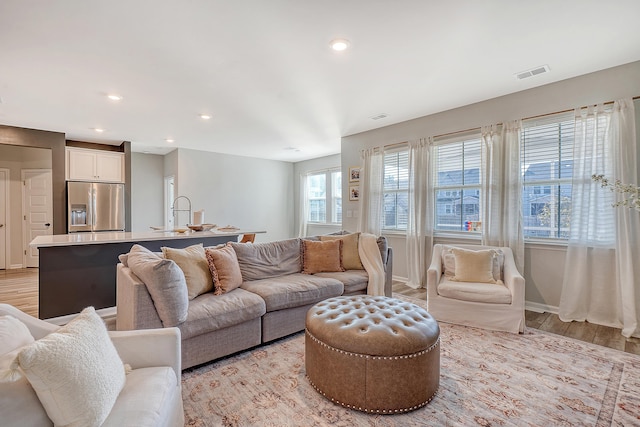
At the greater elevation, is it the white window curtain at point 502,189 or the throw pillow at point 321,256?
the white window curtain at point 502,189

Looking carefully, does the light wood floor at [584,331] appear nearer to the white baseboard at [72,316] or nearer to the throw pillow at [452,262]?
the throw pillow at [452,262]

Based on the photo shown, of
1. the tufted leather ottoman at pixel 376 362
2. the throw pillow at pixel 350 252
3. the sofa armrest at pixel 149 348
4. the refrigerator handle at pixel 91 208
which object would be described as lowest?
the tufted leather ottoman at pixel 376 362

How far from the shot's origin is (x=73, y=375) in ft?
3.29

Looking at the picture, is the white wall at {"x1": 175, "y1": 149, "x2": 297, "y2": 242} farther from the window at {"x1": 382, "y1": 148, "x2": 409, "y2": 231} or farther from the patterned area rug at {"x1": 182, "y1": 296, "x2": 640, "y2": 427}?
the patterned area rug at {"x1": 182, "y1": 296, "x2": 640, "y2": 427}

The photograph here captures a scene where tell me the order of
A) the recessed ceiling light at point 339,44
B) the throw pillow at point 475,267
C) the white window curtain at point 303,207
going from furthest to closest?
the white window curtain at point 303,207, the throw pillow at point 475,267, the recessed ceiling light at point 339,44

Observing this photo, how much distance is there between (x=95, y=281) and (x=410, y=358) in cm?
351

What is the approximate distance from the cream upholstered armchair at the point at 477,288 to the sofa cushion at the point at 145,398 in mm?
2689

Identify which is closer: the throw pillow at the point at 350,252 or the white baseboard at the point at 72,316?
the white baseboard at the point at 72,316

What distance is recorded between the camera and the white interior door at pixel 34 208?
20.5ft

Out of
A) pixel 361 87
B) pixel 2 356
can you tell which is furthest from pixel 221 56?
pixel 2 356

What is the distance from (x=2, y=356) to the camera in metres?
1.05

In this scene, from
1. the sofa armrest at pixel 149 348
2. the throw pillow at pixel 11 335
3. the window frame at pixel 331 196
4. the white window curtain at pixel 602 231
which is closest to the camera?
the throw pillow at pixel 11 335

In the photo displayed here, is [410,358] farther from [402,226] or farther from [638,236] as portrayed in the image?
[402,226]

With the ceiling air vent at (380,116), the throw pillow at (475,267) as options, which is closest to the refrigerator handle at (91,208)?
the ceiling air vent at (380,116)
